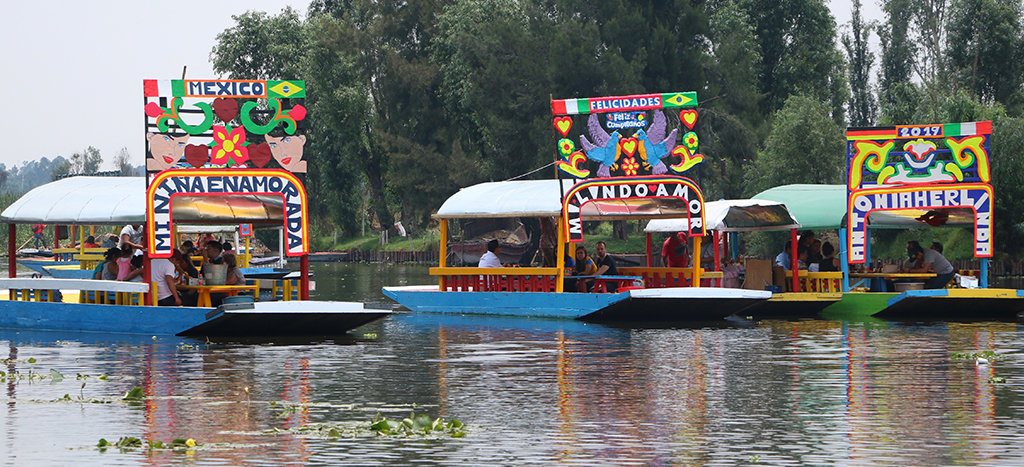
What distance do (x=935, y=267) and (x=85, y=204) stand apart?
16789mm

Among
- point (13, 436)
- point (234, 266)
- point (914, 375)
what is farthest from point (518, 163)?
point (13, 436)

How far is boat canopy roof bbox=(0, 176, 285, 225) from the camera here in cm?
2164

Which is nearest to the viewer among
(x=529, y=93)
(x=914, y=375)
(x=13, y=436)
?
(x=13, y=436)

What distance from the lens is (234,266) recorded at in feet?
→ 70.4

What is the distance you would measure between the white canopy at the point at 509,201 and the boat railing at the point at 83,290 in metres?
6.74

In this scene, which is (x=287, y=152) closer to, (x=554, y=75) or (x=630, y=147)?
(x=630, y=147)

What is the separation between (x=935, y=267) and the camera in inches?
1024

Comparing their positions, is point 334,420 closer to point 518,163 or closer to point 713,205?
point 713,205

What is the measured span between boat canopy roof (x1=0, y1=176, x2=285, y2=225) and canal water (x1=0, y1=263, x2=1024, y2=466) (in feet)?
6.92

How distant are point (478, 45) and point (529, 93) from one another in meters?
3.58

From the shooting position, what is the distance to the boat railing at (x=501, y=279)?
25625mm

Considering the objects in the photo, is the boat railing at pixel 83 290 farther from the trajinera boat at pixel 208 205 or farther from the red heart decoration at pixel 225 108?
the red heart decoration at pixel 225 108

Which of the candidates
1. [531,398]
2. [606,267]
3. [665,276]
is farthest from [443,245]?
[531,398]

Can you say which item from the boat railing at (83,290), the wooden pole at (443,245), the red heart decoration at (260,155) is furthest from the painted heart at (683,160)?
the boat railing at (83,290)
